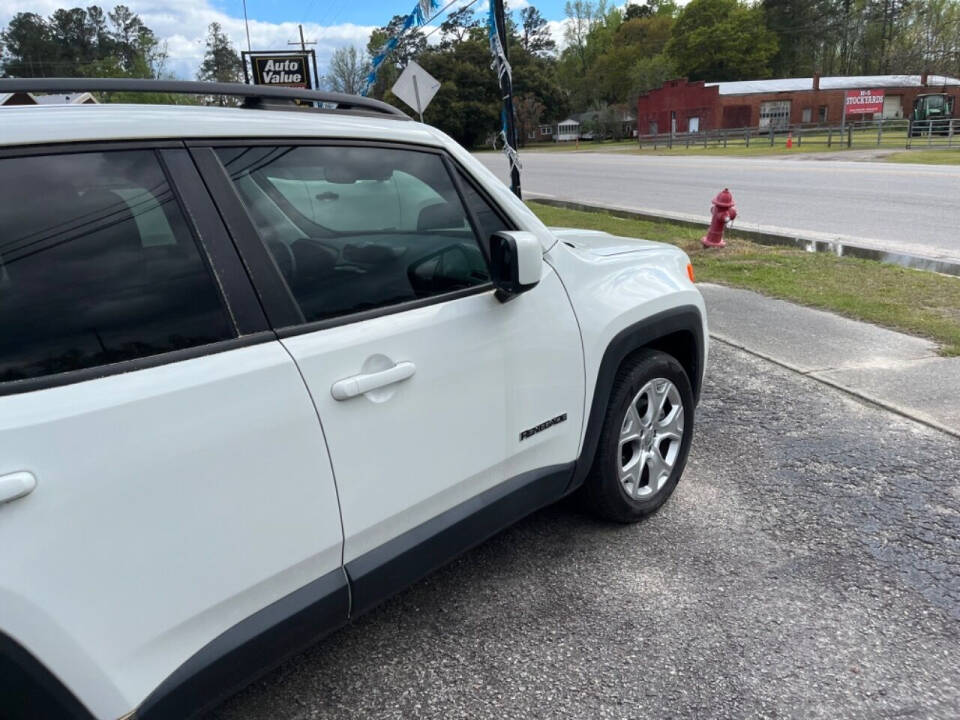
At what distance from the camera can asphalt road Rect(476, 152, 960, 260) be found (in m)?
11.3

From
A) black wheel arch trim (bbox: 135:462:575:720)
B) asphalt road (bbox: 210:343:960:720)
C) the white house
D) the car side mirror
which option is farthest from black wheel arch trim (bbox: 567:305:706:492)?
the white house

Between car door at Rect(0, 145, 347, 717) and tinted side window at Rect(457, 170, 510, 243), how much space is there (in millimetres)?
984

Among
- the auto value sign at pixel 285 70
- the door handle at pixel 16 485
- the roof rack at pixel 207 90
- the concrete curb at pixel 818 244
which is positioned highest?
the auto value sign at pixel 285 70

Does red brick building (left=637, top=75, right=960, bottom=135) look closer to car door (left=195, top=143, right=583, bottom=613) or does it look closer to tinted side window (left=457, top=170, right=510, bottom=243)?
tinted side window (left=457, top=170, right=510, bottom=243)

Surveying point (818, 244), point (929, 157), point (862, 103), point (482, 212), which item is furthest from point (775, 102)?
point (482, 212)

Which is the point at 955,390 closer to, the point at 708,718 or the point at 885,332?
the point at 885,332

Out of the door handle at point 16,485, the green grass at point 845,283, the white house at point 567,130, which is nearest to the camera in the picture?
the door handle at point 16,485

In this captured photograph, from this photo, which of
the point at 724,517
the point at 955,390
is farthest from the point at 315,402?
the point at 955,390

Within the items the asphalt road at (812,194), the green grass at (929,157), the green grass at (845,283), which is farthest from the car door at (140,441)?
the green grass at (929,157)

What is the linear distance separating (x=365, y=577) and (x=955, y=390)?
4209mm

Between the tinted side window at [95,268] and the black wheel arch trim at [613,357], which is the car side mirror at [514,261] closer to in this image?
the black wheel arch trim at [613,357]

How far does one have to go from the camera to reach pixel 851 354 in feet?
17.7

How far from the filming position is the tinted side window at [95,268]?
1.55 meters

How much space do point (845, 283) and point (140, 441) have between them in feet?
25.0
